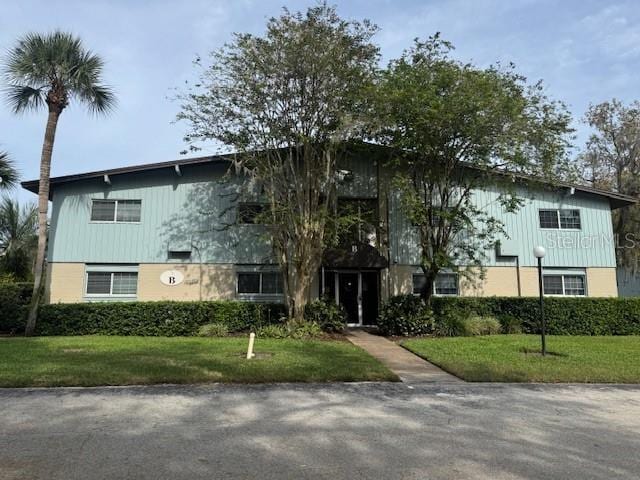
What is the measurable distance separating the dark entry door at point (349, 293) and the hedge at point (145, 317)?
3.83 metres

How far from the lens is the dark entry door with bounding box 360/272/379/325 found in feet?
66.5

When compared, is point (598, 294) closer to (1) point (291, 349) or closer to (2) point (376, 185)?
(2) point (376, 185)

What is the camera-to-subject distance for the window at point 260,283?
65.6 ft

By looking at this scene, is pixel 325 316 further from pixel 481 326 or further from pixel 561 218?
pixel 561 218

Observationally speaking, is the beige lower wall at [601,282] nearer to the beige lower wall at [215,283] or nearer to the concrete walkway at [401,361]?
the beige lower wall at [215,283]

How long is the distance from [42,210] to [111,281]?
3892 mm

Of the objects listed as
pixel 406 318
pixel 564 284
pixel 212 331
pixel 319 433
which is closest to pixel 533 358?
pixel 406 318

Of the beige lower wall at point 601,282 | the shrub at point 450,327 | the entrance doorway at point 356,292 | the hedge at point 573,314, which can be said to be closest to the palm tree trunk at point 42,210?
the entrance doorway at point 356,292

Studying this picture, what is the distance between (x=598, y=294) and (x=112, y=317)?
1878 cm

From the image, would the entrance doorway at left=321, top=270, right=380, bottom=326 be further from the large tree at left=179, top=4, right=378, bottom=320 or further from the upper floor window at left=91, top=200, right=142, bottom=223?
the upper floor window at left=91, top=200, right=142, bottom=223

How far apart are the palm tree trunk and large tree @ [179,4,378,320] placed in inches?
177

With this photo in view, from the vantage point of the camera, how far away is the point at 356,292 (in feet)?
66.8

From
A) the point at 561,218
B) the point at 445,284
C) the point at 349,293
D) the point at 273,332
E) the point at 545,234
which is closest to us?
the point at 273,332

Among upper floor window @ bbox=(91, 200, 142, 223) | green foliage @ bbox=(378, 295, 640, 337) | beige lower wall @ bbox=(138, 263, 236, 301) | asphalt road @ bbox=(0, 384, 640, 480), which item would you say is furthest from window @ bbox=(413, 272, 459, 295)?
asphalt road @ bbox=(0, 384, 640, 480)
